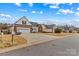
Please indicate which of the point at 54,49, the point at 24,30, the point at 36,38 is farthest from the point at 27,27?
the point at 54,49

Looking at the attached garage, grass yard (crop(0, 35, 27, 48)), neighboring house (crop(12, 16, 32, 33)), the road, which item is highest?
neighboring house (crop(12, 16, 32, 33))

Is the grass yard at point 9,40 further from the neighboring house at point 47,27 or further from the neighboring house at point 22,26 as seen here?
the neighboring house at point 47,27

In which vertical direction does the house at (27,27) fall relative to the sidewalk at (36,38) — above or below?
above

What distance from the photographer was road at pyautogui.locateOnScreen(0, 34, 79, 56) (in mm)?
2752

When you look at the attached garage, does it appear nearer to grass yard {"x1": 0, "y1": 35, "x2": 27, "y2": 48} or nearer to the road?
grass yard {"x1": 0, "y1": 35, "x2": 27, "y2": 48}

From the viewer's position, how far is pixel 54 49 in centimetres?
278

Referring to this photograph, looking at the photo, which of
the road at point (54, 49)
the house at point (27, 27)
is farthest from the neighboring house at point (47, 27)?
the road at point (54, 49)

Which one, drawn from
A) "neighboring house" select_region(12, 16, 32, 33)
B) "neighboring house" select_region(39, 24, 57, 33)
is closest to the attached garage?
"neighboring house" select_region(12, 16, 32, 33)

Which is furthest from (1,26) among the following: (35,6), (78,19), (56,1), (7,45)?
(78,19)

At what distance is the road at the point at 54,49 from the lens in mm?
2752

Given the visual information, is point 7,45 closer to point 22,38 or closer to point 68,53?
point 22,38

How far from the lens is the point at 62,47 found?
9.11 ft

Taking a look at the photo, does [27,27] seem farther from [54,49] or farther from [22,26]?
[54,49]

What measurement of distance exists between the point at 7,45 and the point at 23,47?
0.17m
